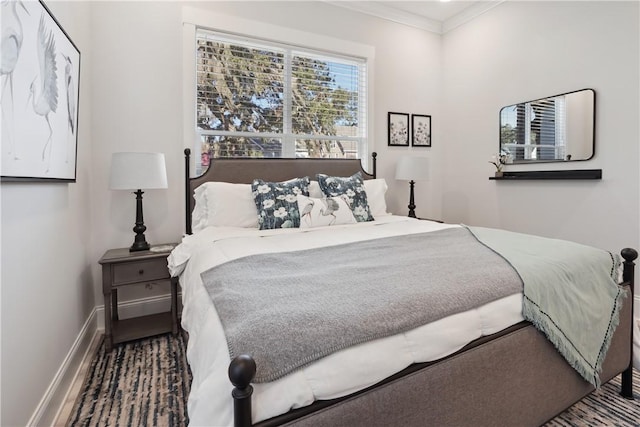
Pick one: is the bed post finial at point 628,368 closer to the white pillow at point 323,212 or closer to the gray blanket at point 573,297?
the gray blanket at point 573,297

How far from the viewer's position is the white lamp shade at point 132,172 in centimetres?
231

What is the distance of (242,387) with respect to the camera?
28.3 inches

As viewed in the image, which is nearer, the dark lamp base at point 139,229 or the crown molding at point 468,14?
the dark lamp base at point 139,229

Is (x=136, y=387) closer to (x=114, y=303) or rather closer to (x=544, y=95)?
(x=114, y=303)

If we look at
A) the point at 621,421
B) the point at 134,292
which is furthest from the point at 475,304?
the point at 134,292

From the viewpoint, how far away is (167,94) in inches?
109

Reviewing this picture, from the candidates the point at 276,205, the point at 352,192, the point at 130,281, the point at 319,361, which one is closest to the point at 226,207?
the point at 276,205

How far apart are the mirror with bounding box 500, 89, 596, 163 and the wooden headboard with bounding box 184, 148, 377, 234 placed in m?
1.65

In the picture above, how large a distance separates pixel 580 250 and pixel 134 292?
3.05 m

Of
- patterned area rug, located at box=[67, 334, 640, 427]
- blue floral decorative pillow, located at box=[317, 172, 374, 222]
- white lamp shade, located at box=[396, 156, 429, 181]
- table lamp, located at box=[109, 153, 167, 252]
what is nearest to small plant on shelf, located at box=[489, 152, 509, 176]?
white lamp shade, located at box=[396, 156, 429, 181]

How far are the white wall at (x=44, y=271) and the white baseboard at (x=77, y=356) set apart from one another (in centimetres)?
5

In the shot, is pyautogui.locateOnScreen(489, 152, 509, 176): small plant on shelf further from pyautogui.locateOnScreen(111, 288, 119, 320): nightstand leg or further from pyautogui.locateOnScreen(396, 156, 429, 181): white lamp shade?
pyautogui.locateOnScreen(111, 288, 119, 320): nightstand leg

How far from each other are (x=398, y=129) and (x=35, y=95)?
329 cm

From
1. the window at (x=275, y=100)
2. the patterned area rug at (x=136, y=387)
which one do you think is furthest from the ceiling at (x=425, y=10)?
the patterned area rug at (x=136, y=387)
